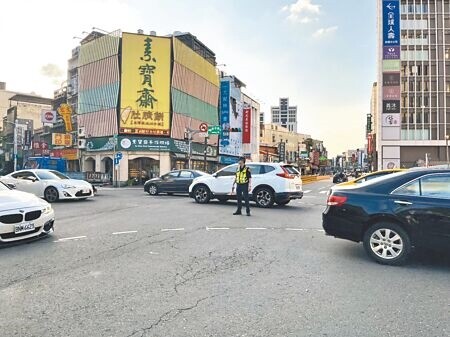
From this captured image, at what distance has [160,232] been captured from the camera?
26.0 feet

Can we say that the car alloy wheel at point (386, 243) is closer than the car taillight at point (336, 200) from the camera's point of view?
Yes

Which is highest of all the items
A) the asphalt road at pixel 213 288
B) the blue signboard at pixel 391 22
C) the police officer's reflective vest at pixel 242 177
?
the blue signboard at pixel 391 22

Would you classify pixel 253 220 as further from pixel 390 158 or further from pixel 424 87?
pixel 424 87

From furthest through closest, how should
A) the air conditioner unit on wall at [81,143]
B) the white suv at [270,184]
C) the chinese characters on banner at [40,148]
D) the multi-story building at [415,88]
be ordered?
the multi-story building at [415,88], the chinese characters on banner at [40,148], the air conditioner unit on wall at [81,143], the white suv at [270,184]

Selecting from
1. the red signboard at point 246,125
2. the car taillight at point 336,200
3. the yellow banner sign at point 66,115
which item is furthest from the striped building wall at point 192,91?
the car taillight at point 336,200

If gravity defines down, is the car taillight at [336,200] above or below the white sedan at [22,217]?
above

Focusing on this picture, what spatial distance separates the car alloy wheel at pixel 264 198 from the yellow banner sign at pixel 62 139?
33.2 m

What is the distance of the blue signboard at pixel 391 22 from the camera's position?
55.7 meters

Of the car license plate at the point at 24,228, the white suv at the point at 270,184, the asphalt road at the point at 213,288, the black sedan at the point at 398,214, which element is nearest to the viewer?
the asphalt road at the point at 213,288

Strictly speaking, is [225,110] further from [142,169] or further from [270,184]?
[270,184]

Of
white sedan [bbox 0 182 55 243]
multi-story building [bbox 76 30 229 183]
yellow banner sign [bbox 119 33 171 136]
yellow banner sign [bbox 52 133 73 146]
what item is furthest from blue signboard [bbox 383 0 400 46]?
white sedan [bbox 0 182 55 243]

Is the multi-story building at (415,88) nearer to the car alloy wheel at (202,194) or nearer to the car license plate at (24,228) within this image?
the car alloy wheel at (202,194)

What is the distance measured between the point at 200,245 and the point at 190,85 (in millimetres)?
37476

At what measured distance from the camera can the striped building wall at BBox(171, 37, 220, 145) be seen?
39.5 metres
